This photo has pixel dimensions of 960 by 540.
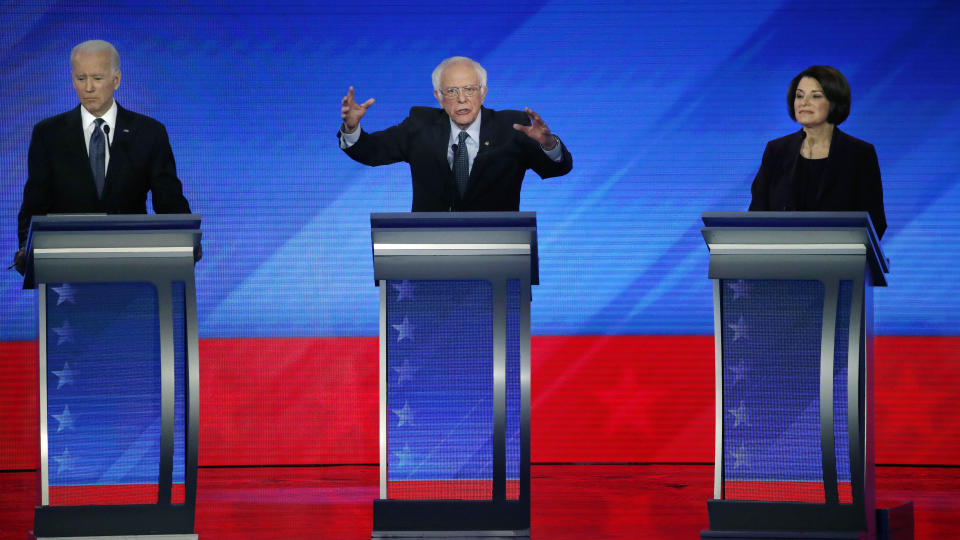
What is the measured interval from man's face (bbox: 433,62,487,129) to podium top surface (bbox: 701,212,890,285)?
34.5 inches

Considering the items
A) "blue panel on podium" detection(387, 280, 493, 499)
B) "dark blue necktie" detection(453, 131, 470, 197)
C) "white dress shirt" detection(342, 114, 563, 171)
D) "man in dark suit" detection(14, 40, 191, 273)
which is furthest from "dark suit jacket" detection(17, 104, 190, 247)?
"blue panel on podium" detection(387, 280, 493, 499)

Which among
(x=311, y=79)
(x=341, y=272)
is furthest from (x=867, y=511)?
(x=311, y=79)

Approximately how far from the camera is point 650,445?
17.9 feet

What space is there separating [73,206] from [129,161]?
0.21 meters

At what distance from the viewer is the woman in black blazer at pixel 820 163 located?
3.53 m

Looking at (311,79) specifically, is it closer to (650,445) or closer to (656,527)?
(650,445)

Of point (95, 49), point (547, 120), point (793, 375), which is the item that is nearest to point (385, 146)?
point (95, 49)

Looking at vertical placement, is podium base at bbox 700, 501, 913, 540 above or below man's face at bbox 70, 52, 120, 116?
below

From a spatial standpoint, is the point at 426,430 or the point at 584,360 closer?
the point at 426,430

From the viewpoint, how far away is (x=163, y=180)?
357 centimetres

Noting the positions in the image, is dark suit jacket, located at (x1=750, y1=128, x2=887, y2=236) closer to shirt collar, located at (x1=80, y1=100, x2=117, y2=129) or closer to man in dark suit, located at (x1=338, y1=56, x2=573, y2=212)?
man in dark suit, located at (x1=338, y1=56, x2=573, y2=212)

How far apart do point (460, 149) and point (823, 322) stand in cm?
118

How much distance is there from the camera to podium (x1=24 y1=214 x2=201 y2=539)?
2986 millimetres

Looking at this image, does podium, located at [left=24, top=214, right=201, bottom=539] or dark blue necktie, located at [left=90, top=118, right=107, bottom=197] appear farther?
Answer: dark blue necktie, located at [left=90, top=118, right=107, bottom=197]
